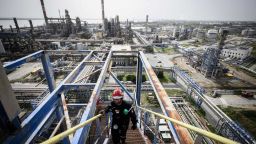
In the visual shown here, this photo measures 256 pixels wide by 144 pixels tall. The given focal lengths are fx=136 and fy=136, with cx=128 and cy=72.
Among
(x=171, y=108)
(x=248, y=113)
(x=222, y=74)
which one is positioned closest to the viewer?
(x=171, y=108)

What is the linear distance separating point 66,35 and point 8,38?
18078 millimetres

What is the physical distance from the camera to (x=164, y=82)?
2544 cm

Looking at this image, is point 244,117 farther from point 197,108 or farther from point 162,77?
point 162,77

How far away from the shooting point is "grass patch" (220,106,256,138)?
53.2ft

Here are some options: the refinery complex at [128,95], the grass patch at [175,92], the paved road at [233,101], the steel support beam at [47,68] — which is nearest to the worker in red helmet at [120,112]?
the refinery complex at [128,95]

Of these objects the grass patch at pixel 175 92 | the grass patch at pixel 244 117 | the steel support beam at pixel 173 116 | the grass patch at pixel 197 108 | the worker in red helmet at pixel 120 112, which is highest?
the steel support beam at pixel 173 116

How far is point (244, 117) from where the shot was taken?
1767cm

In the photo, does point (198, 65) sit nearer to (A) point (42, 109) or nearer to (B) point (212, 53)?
(B) point (212, 53)

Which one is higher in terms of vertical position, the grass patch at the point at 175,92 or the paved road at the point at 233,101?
the grass patch at the point at 175,92

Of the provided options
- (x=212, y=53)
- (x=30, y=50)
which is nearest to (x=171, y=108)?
(x=212, y=53)

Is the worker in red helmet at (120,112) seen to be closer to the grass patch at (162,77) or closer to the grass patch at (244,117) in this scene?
the grass patch at (244,117)

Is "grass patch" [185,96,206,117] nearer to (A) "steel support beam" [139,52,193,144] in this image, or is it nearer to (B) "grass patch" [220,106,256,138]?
(B) "grass patch" [220,106,256,138]

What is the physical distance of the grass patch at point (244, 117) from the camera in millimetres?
16219

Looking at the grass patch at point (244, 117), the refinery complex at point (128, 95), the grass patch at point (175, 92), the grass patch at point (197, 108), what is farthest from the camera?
the grass patch at point (175, 92)
